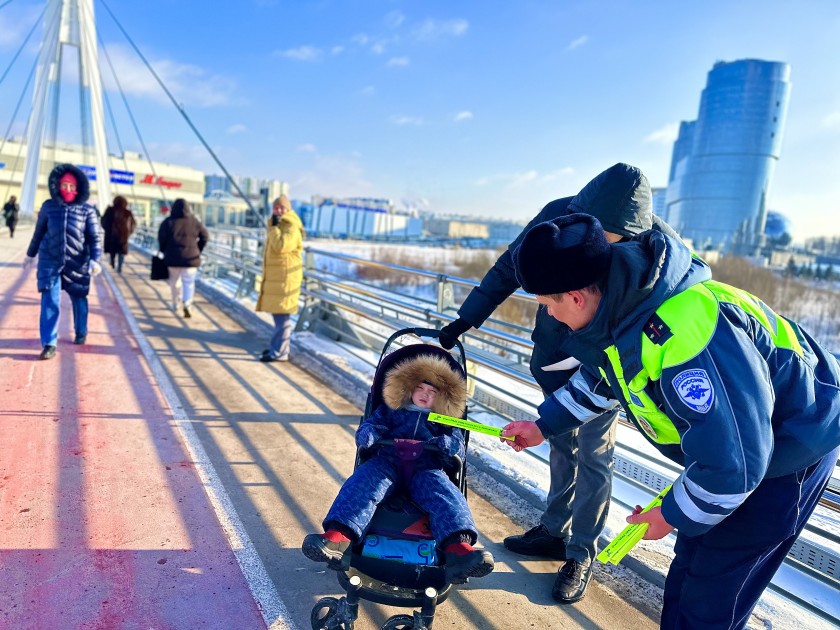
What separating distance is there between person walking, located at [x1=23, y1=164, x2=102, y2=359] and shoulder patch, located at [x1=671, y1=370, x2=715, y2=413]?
255 inches

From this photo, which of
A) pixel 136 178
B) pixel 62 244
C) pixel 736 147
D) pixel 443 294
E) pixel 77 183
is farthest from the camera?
pixel 736 147

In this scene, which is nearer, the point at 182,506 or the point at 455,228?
the point at 182,506

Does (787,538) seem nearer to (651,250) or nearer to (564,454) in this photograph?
(651,250)

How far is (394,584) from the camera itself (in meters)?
2.38

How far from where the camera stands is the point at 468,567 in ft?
7.93

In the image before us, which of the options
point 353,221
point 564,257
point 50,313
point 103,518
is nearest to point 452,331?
point 564,257

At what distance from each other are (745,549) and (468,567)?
3.67ft

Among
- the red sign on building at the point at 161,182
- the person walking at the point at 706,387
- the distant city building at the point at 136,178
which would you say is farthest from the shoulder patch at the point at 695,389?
the red sign on building at the point at 161,182

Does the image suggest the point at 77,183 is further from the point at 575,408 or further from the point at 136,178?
the point at 136,178

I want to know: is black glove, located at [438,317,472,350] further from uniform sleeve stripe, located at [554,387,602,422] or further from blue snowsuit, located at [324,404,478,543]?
uniform sleeve stripe, located at [554,387,602,422]

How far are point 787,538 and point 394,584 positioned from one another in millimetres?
1498

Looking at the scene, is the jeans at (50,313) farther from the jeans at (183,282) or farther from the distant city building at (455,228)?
the distant city building at (455,228)

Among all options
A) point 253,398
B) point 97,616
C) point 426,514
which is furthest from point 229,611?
A: point 253,398

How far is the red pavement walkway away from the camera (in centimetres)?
254
